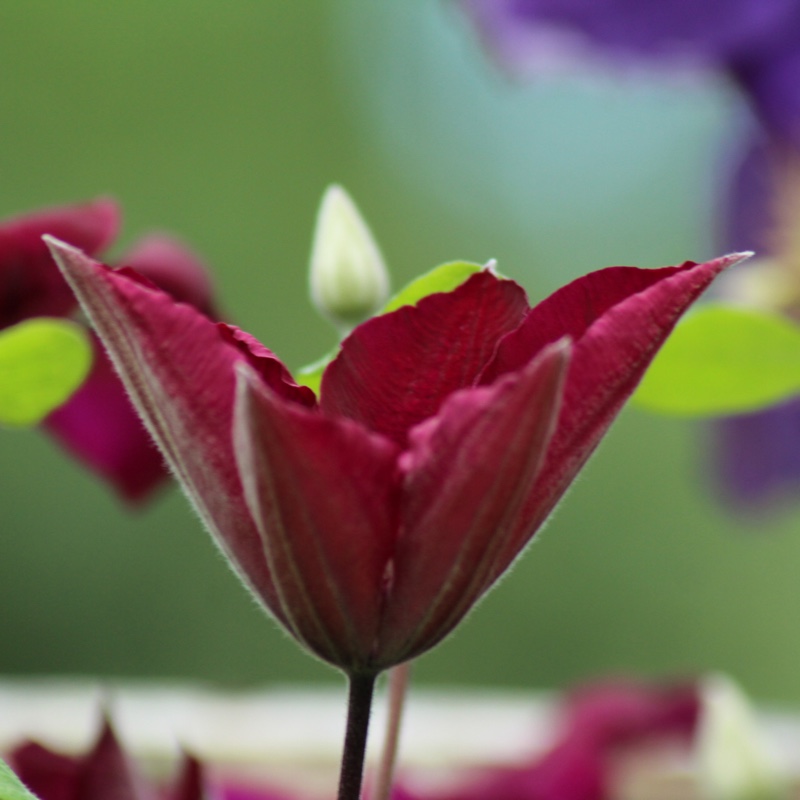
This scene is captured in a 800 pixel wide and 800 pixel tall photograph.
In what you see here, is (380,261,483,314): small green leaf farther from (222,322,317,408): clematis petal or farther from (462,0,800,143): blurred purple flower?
(462,0,800,143): blurred purple flower

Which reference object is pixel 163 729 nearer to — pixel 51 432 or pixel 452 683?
pixel 51 432

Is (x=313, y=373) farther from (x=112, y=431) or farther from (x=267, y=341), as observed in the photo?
(x=267, y=341)

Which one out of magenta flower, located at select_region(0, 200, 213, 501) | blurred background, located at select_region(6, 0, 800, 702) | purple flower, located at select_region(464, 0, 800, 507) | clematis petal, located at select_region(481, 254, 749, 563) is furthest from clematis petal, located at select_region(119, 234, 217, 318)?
blurred background, located at select_region(6, 0, 800, 702)

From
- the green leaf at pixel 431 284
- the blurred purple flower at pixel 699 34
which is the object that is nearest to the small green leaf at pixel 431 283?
the green leaf at pixel 431 284

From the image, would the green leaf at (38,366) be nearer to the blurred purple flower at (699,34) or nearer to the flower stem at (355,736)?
the flower stem at (355,736)

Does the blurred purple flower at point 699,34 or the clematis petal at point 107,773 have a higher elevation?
the blurred purple flower at point 699,34

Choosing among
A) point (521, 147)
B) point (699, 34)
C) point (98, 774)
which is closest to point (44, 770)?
point (98, 774)
